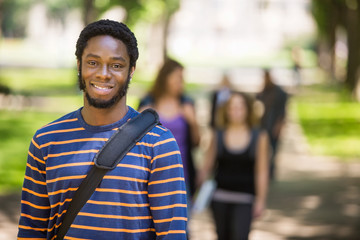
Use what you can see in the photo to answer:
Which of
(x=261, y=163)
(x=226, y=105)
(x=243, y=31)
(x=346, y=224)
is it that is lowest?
(x=346, y=224)

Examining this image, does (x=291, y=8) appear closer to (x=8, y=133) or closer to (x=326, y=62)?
(x=326, y=62)

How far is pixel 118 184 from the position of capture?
2510 millimetres

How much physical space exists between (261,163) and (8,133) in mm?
12093

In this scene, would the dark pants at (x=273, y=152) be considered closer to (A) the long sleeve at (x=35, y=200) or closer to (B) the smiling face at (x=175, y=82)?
(B) the smiling face at (x=175, y=82)

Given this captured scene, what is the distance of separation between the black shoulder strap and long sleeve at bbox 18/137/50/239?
14 cm

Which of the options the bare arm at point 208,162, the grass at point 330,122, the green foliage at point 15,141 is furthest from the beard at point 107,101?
the grass at point 330,122

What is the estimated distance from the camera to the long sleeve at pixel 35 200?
8.80 ft

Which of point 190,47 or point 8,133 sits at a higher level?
point 190,47

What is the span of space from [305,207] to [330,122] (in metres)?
13.4

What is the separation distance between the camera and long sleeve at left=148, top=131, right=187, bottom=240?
2.54m

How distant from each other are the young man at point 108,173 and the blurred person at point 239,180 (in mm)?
3048

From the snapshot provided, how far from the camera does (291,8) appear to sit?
104375 millimetres

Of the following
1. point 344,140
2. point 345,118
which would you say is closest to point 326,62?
point 345,118

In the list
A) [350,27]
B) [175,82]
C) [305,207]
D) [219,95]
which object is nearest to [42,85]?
[350,27]
